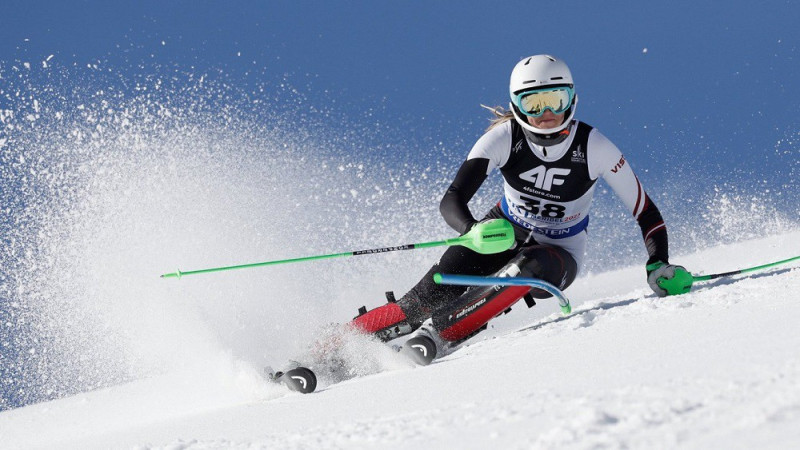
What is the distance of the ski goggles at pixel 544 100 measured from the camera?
4.61 metres

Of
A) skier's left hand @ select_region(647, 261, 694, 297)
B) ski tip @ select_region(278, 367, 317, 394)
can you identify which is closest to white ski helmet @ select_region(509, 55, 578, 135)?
skier's left hand @ select_region(647, 261, 694, 297)

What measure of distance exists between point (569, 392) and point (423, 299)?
2.42 metres

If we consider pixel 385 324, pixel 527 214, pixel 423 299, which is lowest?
pixel 385 324

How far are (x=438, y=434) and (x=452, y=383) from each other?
86 cm

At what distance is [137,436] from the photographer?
3.51 m

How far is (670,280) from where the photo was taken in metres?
4.60

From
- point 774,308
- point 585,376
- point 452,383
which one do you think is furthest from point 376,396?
point 774,308

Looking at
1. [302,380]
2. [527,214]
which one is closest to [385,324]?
[302,380]

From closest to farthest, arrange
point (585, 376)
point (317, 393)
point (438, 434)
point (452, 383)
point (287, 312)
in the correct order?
point (438, 434) < point (585, 376) < point (452, 383) < point (317, 393) < point (287, 312)

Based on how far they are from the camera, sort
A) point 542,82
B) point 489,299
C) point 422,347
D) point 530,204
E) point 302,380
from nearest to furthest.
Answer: point 302,380
point 422,347
point 489,299
point 542,82
point 530,204

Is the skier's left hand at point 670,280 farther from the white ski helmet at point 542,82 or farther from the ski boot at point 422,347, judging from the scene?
the ski boot at point 422,347

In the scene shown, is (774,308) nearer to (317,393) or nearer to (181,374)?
(317,393)

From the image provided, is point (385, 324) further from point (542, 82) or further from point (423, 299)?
point (542, 82)

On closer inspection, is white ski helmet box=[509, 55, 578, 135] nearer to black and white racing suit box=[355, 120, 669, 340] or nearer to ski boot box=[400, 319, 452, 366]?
black and white racing suit box=[355, 120, 669, 340]
